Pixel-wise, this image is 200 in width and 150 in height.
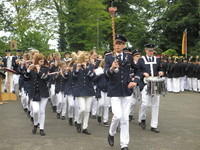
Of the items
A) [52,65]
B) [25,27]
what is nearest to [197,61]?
[52,65]

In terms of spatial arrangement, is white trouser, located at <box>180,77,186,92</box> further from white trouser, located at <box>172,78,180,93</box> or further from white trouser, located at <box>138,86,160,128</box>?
white trouser, located at <box>138,86,160,128</box>

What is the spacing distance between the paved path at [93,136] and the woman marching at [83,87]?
0.39 m

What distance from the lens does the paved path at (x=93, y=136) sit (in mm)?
8914

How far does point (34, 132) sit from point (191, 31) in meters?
33.9

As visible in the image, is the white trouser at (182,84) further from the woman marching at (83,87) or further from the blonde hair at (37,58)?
the blonde hair at (37,58)

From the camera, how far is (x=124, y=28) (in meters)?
49.1

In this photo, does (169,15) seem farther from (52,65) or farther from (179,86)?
(52,65)

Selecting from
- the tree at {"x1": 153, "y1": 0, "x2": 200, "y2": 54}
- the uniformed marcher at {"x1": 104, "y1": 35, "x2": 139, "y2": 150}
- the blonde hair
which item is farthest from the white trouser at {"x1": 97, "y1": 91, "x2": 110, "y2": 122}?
the tree at {"x1": 153, "y1": 0, "x2": 200, "y2": 54}

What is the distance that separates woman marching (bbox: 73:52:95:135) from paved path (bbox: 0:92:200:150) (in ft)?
1.28

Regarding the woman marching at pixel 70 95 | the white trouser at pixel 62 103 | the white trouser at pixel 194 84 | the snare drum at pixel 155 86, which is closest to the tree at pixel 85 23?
the white trouser at pixel 194 84

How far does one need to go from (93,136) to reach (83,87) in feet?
4.09

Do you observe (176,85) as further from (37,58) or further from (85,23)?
(37,58)

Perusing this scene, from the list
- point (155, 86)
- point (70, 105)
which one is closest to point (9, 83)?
point (70, 105)

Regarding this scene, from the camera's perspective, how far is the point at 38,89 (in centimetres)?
1041
